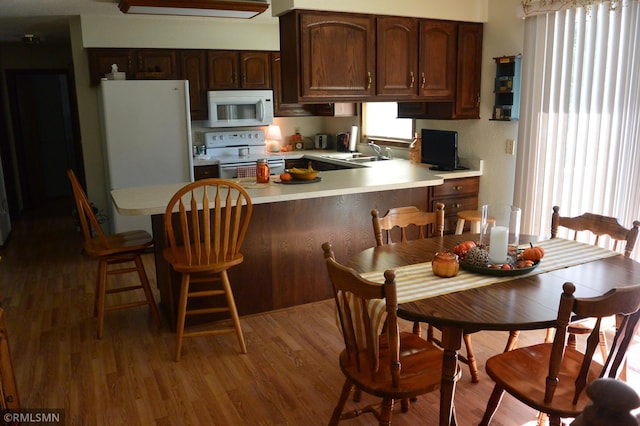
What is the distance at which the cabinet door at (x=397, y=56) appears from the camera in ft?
12.7

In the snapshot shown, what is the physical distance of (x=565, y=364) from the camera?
1.99 metres

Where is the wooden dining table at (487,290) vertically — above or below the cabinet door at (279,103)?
below

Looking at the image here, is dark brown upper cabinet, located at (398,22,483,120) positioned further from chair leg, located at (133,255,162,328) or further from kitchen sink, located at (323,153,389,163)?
chair leg, located at (133,255,162,328)

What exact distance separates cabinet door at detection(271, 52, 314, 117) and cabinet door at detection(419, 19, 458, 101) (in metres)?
2.15

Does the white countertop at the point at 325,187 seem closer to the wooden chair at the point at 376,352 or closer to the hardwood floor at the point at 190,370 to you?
the hardwood floor at the point at 190,370

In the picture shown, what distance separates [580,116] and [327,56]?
69.2 inches

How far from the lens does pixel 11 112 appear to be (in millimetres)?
7305

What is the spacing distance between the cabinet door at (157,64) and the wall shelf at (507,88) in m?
3.29

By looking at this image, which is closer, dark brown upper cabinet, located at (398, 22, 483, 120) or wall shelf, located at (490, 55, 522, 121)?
wall shelf, located at (490, 55, 522, 121)

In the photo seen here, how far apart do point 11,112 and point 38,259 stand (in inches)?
131

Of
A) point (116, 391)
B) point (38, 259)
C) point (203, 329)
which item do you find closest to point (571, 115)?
point (203, 329)

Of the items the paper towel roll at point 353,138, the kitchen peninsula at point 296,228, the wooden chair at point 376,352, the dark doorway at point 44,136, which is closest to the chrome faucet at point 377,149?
the paper towel roll at point 353,138

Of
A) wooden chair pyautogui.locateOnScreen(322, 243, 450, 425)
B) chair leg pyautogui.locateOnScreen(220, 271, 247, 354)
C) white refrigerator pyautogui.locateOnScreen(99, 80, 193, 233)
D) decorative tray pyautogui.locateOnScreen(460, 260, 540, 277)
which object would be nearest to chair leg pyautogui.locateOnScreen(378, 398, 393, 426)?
wooden chair pyautogui.locateOnScreen(322, 243, 450, 425)

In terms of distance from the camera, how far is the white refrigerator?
4805 millimetres
